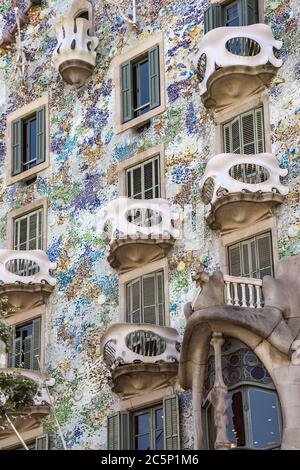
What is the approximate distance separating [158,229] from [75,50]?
5.99 metres

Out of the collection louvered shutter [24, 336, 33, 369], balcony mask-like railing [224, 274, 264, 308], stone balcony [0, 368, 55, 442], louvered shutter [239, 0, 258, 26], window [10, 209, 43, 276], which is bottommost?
stone balcony [0, 368, 55, 442]

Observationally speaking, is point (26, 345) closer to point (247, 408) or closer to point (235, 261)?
point (235, 261)

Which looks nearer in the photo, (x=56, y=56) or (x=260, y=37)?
(x=260, y=37)

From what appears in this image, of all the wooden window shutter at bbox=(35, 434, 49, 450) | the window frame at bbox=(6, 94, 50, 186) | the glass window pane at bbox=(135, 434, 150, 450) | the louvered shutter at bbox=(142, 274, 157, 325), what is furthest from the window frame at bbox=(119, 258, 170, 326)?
the window frame at bbox=(6, 94, 50, 186)

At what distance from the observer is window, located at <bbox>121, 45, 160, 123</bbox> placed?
30.8m

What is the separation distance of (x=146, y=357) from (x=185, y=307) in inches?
69.1

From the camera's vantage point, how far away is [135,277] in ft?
95.6

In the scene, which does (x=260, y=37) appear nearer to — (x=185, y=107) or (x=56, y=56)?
(x=185, y=107)

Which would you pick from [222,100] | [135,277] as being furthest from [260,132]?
[135,277]

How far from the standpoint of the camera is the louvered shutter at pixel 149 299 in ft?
93.5

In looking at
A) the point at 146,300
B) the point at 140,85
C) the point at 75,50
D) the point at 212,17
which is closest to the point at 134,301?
the point at 146,300

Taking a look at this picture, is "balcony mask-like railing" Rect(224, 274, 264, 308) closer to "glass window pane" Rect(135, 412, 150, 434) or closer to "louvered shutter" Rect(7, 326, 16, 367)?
"glass window pane" Rect(135, 412, 150, 434)

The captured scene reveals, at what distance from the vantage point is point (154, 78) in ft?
101

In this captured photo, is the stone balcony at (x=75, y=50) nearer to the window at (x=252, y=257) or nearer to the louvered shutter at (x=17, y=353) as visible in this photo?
the louvered shutter at (x=17, y=353)
